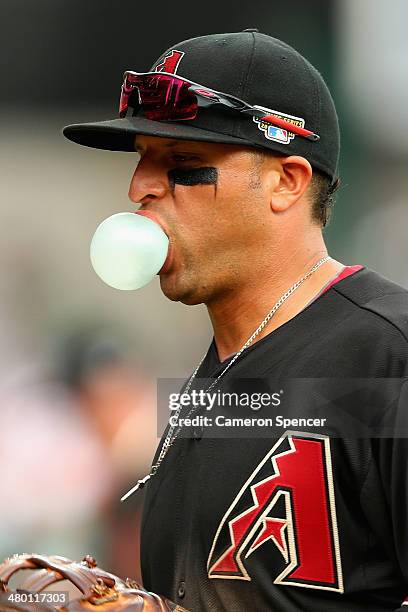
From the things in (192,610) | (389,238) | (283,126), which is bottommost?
(192,610)

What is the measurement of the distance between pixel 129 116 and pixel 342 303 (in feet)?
2.60

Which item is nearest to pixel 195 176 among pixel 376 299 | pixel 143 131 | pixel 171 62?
pixel 143 131

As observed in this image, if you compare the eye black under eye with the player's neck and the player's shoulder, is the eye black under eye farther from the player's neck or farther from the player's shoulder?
the player's shoulder

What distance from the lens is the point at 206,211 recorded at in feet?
9.05

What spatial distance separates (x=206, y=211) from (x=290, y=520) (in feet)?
2.69

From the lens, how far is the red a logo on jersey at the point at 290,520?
95.4 inches

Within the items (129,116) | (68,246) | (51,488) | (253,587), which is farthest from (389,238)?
(253,587)

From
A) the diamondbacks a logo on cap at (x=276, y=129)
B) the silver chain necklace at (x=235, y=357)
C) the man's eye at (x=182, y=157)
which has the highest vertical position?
the diamondbacks a logo on cap at (x=276, y=129)

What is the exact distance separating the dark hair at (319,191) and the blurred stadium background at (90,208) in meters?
2.63

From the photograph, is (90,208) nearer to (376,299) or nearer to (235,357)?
(235,357)

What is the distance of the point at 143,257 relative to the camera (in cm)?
272

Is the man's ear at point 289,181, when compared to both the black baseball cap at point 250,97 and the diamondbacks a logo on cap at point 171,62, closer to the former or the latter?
the black baseball cap at point 250,97

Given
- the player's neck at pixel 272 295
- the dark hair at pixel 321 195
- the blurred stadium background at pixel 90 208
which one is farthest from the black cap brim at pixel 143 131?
the blurred stadium background at pixel 90 208

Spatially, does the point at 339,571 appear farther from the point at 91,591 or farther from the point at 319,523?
the point at 91,591
